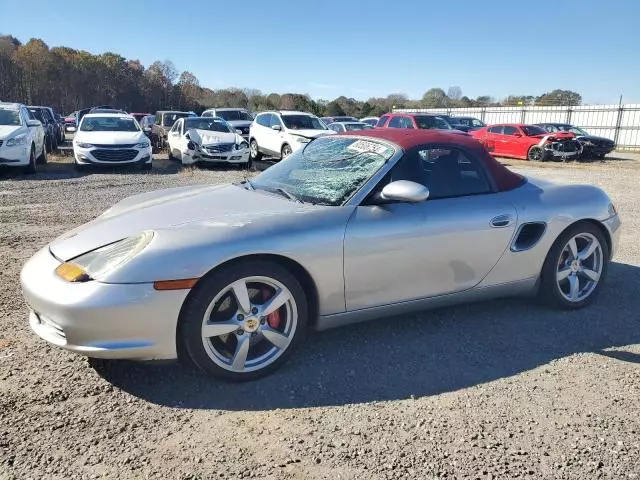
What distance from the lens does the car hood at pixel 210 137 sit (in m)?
13.9

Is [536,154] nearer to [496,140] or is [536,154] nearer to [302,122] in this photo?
[496,140]

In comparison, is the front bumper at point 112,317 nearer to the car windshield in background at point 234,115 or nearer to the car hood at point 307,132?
the car hood at point 307,132

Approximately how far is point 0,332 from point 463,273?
126 inches

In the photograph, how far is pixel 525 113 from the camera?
115 ft

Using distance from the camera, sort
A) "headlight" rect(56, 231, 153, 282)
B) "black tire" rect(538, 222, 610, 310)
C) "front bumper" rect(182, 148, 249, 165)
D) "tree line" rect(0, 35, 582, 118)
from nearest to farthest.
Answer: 1. "headlight" rect(56, 231, 153, 282)
2. "black tire" rect(538, 222, 610, 310)
3. "front bumper" rect(182, 148, 249, 165)
4. "tree line" rect(0, 35, 582, 118)

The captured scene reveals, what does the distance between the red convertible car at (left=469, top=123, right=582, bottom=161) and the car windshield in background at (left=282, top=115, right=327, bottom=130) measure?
727cm

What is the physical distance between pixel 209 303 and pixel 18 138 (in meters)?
11.0

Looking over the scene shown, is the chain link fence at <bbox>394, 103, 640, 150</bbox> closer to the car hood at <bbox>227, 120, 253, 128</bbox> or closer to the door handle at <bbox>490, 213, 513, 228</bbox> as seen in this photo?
the car hood at <bbox>227, 120, 253, 128</bbox>

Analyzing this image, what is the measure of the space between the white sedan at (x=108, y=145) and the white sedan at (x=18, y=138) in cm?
92

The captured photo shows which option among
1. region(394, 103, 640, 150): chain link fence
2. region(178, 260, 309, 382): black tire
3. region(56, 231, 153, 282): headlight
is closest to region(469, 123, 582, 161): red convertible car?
region(394, 103, 640, 150): chain link fence

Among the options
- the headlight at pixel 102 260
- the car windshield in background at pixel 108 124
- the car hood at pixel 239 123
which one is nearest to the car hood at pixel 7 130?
the car windshield in background at pixel 108 124

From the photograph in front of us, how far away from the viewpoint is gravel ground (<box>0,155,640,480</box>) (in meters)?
2.29

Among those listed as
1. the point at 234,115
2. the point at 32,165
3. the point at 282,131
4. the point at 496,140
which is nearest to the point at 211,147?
the point at 282,131

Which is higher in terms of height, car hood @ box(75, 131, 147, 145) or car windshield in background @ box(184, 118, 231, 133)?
car windshield in background @ box(184, 118, 231, 133)
